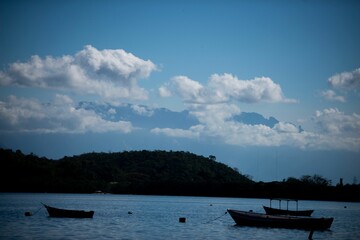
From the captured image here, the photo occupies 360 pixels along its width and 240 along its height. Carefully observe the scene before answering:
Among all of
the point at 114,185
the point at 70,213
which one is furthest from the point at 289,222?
the point at 114,185

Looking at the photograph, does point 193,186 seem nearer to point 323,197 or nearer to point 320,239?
point 323,197

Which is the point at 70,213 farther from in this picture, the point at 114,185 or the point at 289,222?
the point at 114,185

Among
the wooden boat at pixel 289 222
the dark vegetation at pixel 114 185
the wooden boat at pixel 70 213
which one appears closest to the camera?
the wooden boat at pixel 289 222

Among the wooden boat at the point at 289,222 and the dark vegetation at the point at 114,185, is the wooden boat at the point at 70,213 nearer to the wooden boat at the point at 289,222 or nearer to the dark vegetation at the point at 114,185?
the wooden boat at the point at 289,222

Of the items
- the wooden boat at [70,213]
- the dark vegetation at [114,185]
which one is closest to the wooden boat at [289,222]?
the wooden boat at [70,213]

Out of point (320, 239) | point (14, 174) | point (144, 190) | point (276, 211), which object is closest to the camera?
point (320, 239)

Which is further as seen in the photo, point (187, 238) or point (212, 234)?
point (212, 234)

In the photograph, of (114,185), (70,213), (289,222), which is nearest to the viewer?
(289,222)

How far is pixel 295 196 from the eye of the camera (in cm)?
16038

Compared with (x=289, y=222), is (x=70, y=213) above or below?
below

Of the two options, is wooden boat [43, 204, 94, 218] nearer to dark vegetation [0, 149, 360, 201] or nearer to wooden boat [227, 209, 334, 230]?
wooden boat [227, 209, 334, 230]

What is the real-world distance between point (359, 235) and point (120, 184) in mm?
142374

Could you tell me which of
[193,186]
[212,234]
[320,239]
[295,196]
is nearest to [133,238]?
[212,234]

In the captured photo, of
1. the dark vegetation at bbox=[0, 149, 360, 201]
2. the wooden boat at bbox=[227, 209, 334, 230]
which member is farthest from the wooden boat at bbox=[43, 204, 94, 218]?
the dark vegetation at bbox=[0, 149, 360, 201]
